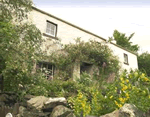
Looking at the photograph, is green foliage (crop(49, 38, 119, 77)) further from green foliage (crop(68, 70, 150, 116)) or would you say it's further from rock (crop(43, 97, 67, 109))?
green foliage (crop(68, 70, 150, 116))

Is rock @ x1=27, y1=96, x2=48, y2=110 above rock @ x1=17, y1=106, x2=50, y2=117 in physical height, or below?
above

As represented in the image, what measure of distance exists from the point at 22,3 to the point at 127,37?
2424cm

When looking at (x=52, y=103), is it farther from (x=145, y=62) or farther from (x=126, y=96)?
(x=145, y=62)

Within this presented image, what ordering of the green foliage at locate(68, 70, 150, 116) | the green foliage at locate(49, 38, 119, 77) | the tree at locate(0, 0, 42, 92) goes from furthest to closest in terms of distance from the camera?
the green foliage at locate(49, 38, 119, 77)
the tree at locate(0, 0, 42, 92)
the green foliage at locate(68, 70, 150, 116)

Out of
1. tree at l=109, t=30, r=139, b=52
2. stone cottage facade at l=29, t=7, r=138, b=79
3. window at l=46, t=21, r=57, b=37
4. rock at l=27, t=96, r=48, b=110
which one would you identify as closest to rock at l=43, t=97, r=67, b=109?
rock at l=27, t=96, r=48, b=110

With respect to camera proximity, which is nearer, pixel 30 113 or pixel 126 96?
pixel 126 96

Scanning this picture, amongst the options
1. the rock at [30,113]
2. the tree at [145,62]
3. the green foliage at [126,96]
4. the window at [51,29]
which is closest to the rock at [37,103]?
the rock at [30,113]

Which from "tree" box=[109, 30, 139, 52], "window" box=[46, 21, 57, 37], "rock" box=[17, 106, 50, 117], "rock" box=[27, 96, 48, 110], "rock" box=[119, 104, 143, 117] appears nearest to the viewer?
"rock" box=[119, 104, 143, 117]

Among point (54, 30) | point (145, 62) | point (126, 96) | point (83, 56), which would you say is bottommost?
point (126, 96)

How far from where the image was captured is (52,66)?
10430 millimetres

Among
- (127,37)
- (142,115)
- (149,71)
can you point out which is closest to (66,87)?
(142,115)

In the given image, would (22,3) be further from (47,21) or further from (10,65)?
(47,21)

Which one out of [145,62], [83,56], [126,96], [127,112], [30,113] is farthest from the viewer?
[145,62]

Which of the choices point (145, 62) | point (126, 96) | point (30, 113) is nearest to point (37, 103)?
point (30, 113)
